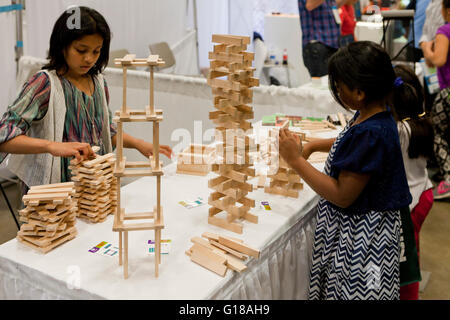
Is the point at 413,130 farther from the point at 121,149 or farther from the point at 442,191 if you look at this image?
the point at 442,191

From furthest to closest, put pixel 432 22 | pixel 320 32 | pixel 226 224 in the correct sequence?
pixel 432 22 → pixel 320 32 → pixel 226 224

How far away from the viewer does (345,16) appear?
170 inches

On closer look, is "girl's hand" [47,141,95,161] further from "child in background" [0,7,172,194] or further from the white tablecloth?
the white tablecloth

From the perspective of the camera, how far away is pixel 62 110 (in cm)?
193

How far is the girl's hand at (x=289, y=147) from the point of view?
165 cm

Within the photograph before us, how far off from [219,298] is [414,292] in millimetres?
1238

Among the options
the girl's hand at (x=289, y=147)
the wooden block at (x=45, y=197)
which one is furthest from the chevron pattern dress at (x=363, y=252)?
the wooden block at (x=45, y=197)

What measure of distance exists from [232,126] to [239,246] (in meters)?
0.43

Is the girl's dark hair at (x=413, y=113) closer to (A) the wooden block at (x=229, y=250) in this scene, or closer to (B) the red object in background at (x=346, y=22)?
(A) the wooden block at (x=229, y=250)

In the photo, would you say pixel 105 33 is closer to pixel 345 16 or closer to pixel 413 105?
pixel 413 105

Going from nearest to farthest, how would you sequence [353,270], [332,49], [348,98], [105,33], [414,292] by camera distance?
[348,98], [353,270], [105,33], [414,292], [332,49]

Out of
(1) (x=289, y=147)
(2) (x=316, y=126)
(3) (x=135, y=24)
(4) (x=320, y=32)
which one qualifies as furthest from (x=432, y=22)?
(1) (x=289, y=147)

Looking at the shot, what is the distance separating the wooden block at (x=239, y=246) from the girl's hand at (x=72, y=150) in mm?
585
